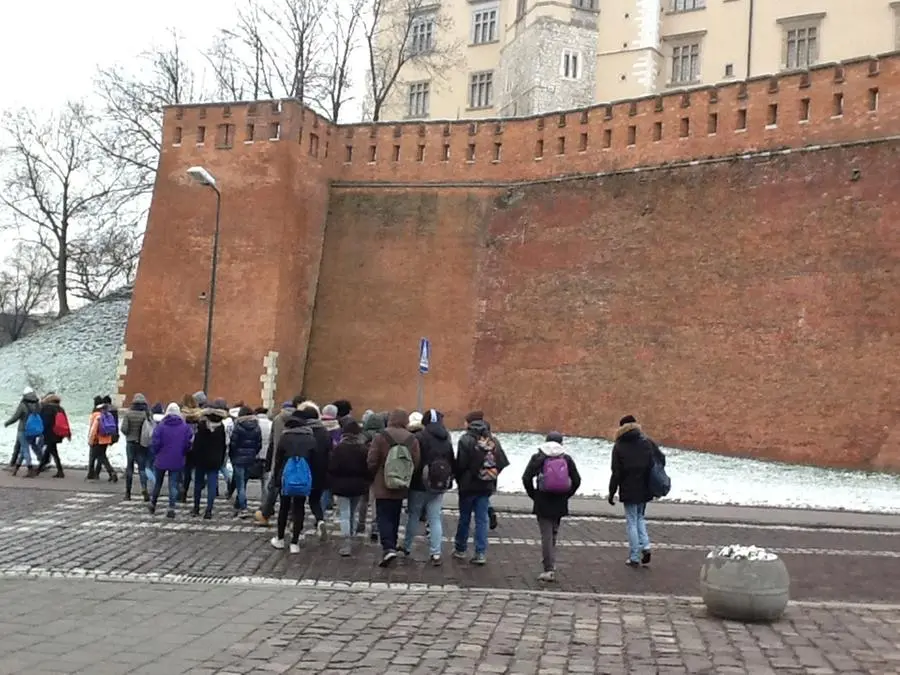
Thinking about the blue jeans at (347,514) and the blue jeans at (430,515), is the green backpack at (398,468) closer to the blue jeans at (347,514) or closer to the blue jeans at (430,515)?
the blue jeans at (430,515)

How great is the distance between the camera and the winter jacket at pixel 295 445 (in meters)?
10.1

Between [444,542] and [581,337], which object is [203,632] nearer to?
[444,542]

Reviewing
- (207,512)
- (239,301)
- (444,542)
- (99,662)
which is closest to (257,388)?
(239,301)

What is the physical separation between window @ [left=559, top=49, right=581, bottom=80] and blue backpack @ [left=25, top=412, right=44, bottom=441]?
34.1 metres

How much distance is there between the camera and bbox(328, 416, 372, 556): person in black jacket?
10094 mm

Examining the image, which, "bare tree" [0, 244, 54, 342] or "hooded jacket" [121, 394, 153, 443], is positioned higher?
"bare tree" [0, 244, 54, 342]

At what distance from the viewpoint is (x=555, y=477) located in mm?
9211

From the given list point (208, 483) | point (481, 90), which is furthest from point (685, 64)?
point (208, 483)

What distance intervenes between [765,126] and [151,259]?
17.3 m

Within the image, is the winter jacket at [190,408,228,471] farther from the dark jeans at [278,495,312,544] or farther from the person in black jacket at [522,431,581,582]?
→ the person in black jacket at [522,431,581,582]

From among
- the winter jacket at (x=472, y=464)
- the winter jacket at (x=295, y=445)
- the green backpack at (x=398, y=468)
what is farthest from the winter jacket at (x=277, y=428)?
the winter jacket at (x=472, y=464)

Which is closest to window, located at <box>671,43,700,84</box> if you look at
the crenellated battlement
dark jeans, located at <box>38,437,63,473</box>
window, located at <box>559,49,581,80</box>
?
window, located at <box>559,49,581,80</box>

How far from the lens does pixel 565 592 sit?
8.49 m

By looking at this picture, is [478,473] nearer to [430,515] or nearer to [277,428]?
[430,515]
